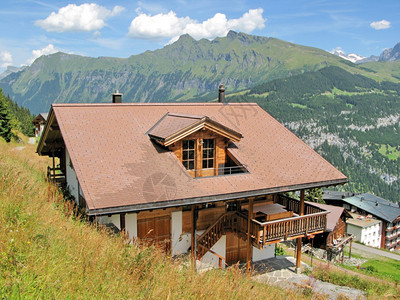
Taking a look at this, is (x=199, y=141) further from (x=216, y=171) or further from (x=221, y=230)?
(x=221, y=230)

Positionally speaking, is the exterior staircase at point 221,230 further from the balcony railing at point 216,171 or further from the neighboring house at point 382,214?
the neighboring house at point 382,214

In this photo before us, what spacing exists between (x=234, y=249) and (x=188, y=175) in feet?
18.1

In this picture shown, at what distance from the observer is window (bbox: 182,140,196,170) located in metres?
13.1

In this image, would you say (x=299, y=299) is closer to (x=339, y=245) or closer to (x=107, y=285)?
(x=107, y=285)

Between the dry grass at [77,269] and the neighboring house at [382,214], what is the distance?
7534 centimetres

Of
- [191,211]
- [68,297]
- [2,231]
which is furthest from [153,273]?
[191,211]

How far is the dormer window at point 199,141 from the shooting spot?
12.4 m

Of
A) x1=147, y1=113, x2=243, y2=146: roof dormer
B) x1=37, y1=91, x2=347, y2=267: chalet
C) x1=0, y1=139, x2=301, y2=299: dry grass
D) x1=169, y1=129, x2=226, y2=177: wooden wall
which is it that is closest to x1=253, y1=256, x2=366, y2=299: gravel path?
x1=37, y1=91, x2=347, y2=267: chalet

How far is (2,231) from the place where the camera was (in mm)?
5410

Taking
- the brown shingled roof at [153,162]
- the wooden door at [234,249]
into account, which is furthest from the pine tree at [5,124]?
the wooden door at [234,249]

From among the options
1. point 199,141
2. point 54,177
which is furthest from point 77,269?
point 54,177

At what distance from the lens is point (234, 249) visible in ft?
49.8

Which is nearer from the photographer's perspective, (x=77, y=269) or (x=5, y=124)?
(x=77, y=269)

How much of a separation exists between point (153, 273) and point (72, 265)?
1431 mm
